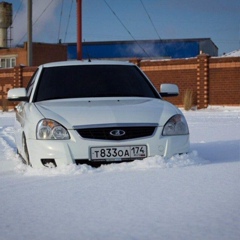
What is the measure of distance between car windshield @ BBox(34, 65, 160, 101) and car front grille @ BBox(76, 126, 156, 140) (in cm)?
102

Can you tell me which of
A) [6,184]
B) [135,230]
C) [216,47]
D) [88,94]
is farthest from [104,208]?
[216,47]

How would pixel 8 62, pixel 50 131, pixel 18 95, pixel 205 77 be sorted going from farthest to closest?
pixel 8 62 < pixel 205 77 < pixel 18 95 < pixel 50 131

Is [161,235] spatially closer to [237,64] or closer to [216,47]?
[237,64]

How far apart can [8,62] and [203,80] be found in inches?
851

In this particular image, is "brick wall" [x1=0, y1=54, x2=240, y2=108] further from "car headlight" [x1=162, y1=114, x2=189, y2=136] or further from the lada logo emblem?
the lada logo emblem

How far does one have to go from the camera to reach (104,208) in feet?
12.6

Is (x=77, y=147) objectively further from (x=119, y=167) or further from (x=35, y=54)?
(x=35, y=54)

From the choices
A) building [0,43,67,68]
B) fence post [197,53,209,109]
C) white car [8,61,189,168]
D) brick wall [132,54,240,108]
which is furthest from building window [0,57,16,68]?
white car [8,61,189,168]

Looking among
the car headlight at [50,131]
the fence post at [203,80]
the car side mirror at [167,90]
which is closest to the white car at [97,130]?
the car headlight at [50,131]

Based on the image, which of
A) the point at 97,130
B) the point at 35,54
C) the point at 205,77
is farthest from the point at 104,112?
the point at 35,54

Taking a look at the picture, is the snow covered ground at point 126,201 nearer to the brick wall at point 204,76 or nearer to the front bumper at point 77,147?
the front bumper at point 77,147

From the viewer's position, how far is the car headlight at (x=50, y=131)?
17.8 ft

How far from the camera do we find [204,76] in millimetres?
24828

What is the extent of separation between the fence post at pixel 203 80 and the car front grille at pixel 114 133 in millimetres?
19712
